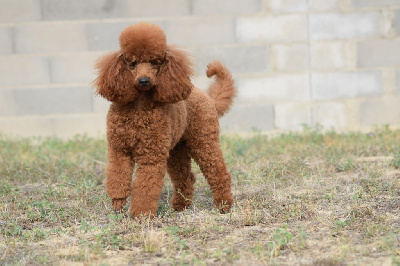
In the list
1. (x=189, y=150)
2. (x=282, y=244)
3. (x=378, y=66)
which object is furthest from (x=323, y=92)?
(x=282, y=244)

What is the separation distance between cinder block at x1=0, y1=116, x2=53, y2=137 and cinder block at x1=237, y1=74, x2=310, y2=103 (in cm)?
253

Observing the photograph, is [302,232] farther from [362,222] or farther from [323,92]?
[323,92]

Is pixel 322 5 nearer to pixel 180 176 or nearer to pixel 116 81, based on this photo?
pixel 180 176

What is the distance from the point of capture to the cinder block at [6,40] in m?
7.51

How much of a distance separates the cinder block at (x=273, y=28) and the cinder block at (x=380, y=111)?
47.9 inches

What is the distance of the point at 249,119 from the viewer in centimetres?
773

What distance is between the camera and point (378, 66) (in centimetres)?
773

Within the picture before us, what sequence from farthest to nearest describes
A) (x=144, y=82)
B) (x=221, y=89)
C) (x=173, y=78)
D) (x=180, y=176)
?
(x=221, y=89) < (x=180, y=176) < (x=173, y=78) < (x=144, y=82)

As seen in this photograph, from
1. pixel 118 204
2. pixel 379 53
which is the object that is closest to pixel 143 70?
pixel 118 204

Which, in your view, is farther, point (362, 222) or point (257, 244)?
point (362, 222)

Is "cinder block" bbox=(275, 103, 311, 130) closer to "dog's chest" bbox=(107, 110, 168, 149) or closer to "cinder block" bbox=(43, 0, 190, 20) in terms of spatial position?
"cinder block" bbox=(43, 0, 190, 20)

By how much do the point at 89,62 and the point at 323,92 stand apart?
3.02 meters

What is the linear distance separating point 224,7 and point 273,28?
678 millimetres

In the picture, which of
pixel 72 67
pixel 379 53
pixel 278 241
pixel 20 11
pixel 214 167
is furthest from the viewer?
pixel 379 53
